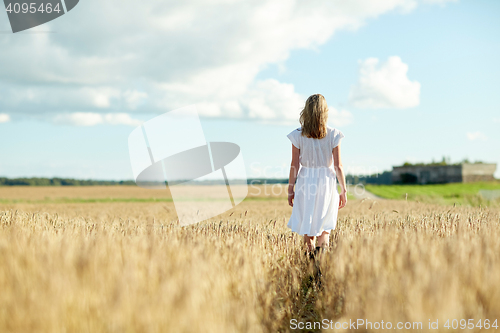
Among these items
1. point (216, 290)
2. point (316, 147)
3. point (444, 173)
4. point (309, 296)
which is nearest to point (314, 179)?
point (316, 147)

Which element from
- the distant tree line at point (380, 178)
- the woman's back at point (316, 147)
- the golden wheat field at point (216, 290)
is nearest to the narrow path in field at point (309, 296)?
the golden wheat field at point (216, 290)

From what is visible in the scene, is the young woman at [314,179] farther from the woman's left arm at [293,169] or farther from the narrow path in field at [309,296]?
the narrow path in field at [309,296]

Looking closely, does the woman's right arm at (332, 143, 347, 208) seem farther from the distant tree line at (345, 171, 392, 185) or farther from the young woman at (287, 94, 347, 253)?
the distant tree line at (345, 171, 392, 185)

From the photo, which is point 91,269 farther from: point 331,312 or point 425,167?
point 425,167

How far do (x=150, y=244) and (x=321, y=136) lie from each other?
2.41 metres

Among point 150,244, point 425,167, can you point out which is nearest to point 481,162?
point 425,167

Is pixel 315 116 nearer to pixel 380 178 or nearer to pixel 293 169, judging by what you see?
pixel 293 169

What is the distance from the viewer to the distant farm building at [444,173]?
66.5m

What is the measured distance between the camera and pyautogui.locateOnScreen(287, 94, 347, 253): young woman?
14.7 ft

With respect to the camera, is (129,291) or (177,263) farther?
(177,263)

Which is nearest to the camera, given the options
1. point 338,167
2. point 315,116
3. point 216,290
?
point 216,290

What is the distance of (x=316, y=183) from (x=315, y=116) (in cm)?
85

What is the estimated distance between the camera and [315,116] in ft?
14.1

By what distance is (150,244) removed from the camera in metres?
3.02
